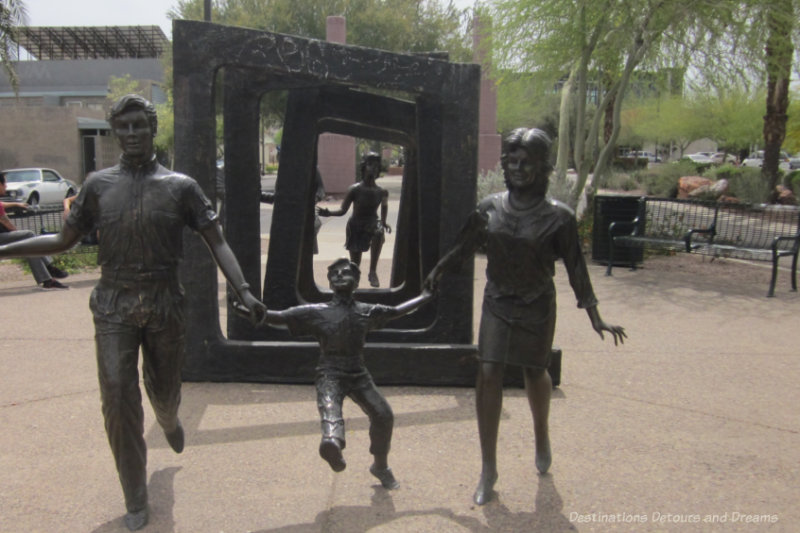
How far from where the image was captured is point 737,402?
5.12 meters

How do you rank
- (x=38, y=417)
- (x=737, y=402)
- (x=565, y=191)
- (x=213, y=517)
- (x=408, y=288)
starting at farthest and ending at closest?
(x=565, y=191)
(x=408, y=288)
(x=737, y=402)
(x=38, y=417)
(x=213, y=517)

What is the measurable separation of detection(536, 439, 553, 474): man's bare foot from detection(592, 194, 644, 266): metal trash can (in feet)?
25.7

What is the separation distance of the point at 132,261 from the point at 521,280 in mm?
1776

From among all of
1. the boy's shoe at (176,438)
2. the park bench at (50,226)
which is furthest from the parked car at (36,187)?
the boy's shoe at (176,438)

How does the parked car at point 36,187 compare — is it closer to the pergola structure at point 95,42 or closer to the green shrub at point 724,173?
the green shrub at point 724,173

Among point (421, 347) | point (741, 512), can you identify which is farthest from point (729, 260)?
point (741, 512)

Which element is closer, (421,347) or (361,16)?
(421,347)

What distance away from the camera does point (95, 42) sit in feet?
208

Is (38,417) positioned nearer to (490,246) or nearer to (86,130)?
(490,246)

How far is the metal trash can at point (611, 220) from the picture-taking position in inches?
442

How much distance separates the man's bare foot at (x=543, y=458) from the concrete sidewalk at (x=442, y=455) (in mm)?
69

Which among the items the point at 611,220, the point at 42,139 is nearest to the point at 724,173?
the point at 611,220

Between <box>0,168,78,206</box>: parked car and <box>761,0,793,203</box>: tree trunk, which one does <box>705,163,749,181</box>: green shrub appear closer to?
<box>761,0,793,203</box>: tree trunk

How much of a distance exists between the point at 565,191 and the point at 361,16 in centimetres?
2132
